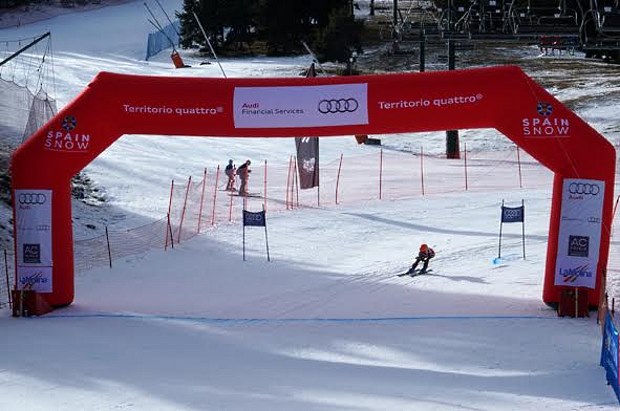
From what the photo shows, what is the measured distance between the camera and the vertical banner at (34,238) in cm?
1700

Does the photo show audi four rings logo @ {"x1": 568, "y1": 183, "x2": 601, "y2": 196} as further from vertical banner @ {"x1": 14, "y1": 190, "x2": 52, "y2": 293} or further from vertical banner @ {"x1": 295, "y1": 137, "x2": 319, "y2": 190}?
vertical banner @ {"x1": 295, "y1": 137, "x2": 319, "y2": 190}

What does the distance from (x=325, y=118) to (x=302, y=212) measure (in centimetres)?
951

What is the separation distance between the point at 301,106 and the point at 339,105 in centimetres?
59

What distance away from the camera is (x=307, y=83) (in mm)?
16875

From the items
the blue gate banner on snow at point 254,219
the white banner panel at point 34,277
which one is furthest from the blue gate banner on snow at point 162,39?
the white banner panel at point 34,277

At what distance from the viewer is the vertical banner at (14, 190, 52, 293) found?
55.8ft

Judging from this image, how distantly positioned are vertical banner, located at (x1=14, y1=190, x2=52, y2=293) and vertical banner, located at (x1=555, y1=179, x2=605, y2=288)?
26.4ft

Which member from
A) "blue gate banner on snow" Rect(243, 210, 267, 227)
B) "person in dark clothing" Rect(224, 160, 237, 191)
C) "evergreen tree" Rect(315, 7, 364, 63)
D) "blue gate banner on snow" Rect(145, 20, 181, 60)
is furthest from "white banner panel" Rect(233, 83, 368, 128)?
"blue gate banner on snow" Rect(145, 20, 181, 60)

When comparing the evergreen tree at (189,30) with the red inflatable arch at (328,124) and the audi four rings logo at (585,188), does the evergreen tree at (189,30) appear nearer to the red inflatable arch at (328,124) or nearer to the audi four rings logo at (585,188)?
the red inflatable arch at (328,124)

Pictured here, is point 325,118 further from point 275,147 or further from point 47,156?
point 275,147

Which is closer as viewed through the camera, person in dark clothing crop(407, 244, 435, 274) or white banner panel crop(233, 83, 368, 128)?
white banner panel crop(233, 83, 368, 128)

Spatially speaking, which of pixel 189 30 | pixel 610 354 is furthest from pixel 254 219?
pixel 189 30

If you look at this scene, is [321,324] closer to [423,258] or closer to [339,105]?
[339,105]

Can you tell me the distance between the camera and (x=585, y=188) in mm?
16234
